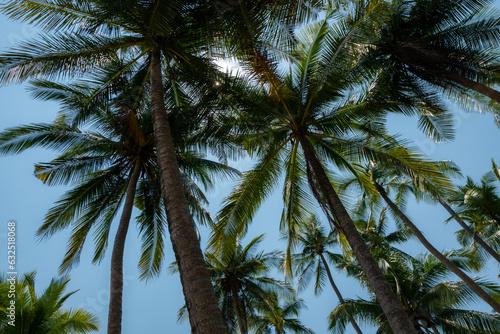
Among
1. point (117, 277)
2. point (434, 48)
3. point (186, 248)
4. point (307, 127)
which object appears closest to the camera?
point (186, 248)

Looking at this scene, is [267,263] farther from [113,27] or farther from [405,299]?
[113,27]

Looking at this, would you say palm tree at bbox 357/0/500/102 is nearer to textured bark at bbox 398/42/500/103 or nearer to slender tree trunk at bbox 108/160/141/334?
textured bark at bbox 398/42/500/103

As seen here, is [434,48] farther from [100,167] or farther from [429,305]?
[429,305]

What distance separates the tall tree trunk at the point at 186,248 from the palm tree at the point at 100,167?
118 inches

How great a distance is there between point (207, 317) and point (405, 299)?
15123 mm

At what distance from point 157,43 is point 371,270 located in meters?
6.73

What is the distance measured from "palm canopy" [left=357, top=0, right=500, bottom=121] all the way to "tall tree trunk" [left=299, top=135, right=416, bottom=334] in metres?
3.77

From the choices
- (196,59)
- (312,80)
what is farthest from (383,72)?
(196,59)

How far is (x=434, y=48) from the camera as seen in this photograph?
8.72 m

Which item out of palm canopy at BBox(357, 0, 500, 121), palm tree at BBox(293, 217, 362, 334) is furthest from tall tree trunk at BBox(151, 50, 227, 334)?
palm tree at BBox(293, 217, 362, 334)

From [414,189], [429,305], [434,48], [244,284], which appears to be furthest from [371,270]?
[414,189]

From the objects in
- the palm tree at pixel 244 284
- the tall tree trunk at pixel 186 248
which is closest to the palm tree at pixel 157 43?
the tall tree trunk at pixel 186 248

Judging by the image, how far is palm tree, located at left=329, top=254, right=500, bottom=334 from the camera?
13344 millimetres

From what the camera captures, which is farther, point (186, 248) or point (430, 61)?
point (430, 61)
